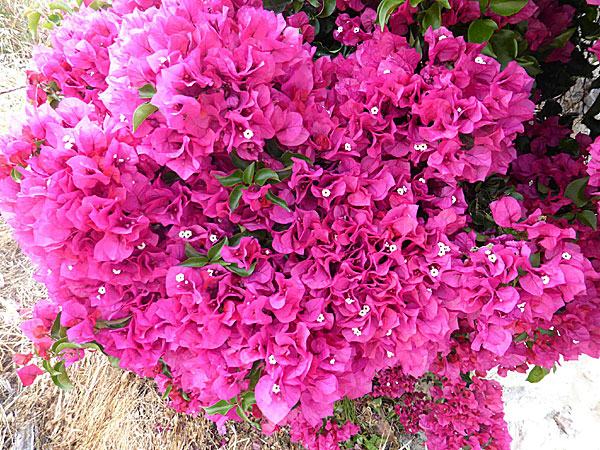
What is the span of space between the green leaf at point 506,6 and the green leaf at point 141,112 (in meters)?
0.77

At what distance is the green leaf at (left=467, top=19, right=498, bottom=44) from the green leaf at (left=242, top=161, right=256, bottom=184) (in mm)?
601

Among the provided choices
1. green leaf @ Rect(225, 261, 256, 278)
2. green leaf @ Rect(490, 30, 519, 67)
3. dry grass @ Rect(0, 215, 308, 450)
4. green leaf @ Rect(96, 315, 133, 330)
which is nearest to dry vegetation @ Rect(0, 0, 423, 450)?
dry grass @ Rect(0, 215, 308, 450)

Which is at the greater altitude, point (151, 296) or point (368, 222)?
point (368, 222)

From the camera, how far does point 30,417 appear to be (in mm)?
2227

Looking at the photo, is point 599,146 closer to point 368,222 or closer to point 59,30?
point 368,222

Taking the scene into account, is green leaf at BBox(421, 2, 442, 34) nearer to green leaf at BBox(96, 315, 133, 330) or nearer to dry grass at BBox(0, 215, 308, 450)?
green leaf at BBox(96, 315, 133, 330)

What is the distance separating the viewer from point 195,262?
959mm

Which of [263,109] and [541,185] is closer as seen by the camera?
[263,109]

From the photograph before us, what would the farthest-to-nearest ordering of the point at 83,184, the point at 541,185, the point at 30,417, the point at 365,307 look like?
1. the point at 30,417
2. the point at 541,185
3. the point at 365,307
4. the point at 83,184

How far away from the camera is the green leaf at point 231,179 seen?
3.03 feet

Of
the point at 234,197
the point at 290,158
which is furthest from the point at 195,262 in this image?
the point at 290,158

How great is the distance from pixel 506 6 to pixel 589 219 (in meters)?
0.59

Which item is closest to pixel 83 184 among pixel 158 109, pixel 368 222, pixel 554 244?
pixel 158 109

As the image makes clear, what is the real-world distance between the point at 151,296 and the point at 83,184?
34 cm
